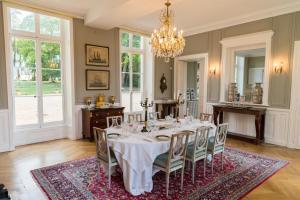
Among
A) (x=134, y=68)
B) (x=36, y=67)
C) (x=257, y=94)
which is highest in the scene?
(x=134, y=68)

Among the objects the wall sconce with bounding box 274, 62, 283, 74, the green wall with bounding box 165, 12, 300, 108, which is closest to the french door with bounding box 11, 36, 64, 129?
the green wall with bounding box 165, 12, 300, 108

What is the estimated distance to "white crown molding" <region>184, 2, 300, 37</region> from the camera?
4617 mm

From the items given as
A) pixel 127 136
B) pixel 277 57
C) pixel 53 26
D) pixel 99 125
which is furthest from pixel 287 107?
pixel 53 26

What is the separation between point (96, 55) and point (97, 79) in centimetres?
66

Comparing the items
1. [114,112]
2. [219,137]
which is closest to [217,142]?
[219,137]

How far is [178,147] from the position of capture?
277 cm

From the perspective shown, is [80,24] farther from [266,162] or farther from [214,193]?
[266,162]

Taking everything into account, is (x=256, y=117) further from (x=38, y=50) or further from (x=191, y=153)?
(x=38, y=50)

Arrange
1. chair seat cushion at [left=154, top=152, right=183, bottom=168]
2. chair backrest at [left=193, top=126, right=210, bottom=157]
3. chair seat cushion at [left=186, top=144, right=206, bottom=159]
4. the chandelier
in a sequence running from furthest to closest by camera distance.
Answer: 1. the chandelier
2. chair seat cushion at [left=186, top=144, right=206, bottom=159]
3. chair backrest at [left=193, top=126, right=210, bottom=157]
4. chair seat cushion at [left=154, top=152, right=183, bottom=168]

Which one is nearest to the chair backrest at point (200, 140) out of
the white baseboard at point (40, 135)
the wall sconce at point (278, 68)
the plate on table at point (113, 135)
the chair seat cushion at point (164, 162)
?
the chair seat cushion at point (164, 162)

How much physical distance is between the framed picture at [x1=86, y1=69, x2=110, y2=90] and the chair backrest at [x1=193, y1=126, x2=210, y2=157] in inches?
140

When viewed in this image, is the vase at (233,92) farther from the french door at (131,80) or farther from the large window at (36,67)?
the large window at (36,67)

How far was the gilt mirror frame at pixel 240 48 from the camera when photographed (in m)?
5.06

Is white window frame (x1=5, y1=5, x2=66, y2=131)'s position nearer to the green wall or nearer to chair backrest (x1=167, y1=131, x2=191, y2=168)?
→ chair backrest (x1=167, y1=131, x2=191, y2=168)
